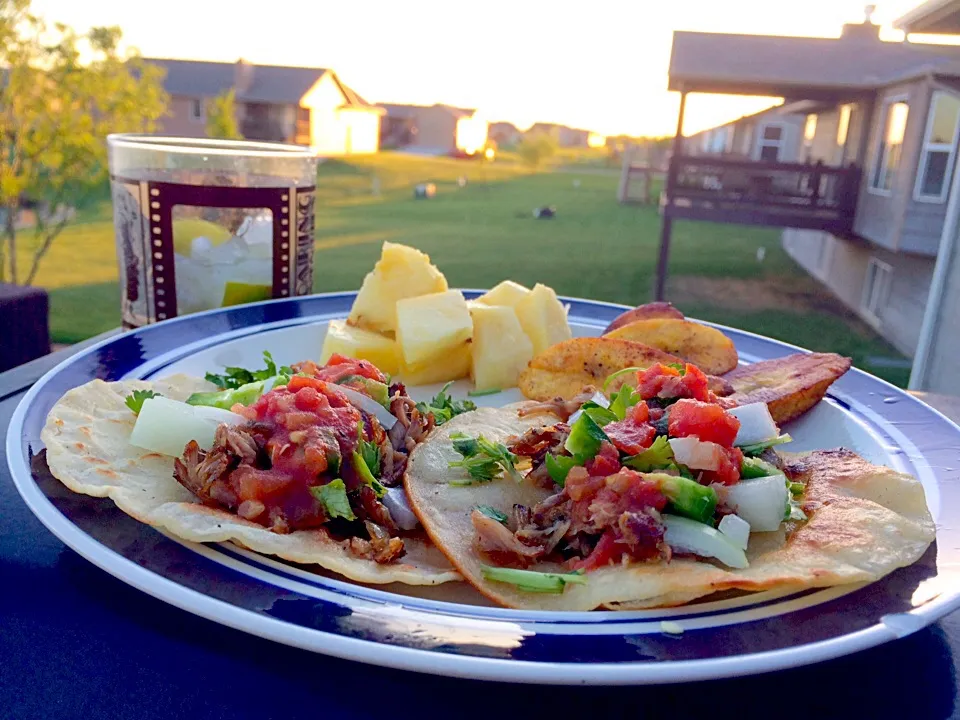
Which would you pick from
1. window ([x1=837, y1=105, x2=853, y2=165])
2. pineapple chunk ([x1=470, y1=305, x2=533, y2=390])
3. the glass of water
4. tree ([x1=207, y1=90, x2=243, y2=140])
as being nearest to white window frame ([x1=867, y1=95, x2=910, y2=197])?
window ([x1=837, y1=105, x2=853, y2=165])

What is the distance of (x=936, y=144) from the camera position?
13.5 meters

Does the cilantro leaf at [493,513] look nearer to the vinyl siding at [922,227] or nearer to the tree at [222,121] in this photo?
the vinyl siding at [922,227]

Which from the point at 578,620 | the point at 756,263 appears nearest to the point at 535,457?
the point at 578,620

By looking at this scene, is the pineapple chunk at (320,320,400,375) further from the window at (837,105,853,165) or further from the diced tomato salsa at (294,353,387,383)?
the window at (837,105,853,165)

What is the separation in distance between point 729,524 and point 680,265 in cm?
2017

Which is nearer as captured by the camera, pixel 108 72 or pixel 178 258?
pixel 178 258

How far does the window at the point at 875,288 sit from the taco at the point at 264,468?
47.7 feet

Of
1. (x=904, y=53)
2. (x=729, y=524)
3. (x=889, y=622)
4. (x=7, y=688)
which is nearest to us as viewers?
(x=7, y=688)

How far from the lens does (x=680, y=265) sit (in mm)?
20969

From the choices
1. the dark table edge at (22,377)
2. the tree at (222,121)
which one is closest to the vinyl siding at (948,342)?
the dark table edge at (22,377)

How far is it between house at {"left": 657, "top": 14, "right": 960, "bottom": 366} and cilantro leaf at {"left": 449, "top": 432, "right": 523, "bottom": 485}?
1249 cm

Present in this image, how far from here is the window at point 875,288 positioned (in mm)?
14430

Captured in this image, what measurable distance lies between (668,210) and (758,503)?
15.0 meters

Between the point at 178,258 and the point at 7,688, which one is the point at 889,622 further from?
the point at 178,258
